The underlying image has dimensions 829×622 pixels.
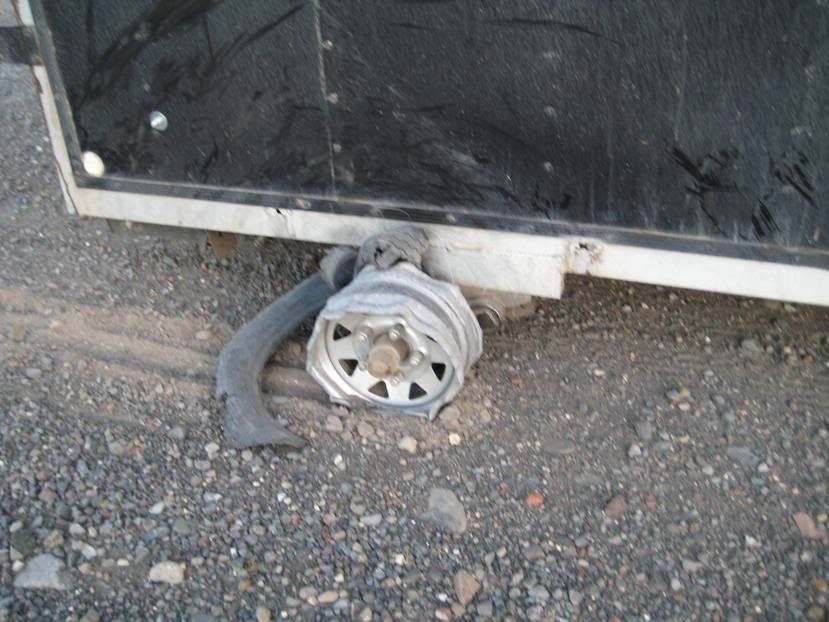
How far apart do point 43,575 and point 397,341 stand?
3.65 ft

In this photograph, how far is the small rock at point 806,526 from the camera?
233cm

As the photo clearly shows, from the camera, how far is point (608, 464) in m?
2.57

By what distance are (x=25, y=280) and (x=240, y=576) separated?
1763mm

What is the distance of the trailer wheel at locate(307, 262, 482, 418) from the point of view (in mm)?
2504

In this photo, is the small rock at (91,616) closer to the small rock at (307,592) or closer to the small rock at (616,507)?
the small rock at (307,592)

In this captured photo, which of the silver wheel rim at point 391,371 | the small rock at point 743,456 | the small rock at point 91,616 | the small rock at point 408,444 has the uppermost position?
the silver wheel rim at point 391,371

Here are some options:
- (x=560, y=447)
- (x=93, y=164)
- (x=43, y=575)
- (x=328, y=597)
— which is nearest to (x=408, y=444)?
(x=560, y=447)

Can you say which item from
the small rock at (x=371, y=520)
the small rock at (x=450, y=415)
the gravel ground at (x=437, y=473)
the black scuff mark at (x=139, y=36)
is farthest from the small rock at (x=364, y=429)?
the black scuff mark at (x=139, y=36)

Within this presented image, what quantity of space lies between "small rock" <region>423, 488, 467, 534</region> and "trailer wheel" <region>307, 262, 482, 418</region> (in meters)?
0.28

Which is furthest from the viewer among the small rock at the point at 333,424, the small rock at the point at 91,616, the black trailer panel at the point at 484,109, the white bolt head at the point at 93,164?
the white bolt head at the point at 93,164

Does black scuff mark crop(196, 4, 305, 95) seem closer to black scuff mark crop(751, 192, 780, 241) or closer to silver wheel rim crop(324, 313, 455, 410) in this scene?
silver wheel rim crop(324, 313, 455, 410)

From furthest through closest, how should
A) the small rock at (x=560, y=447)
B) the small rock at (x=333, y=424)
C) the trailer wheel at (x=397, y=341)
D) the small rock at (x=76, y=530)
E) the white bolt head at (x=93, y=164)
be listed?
the white bolt head at (x=93, y=164) < the small rock at (x=333, y=424) < the small rock at (x=560, y=447) < the trailer wheel at (x=397, y=341) < the small rock at (x=76, y=530)

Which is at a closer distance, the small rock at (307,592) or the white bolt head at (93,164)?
the small rock at (307,592)

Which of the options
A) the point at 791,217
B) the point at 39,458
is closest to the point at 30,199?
the point at 39,458
